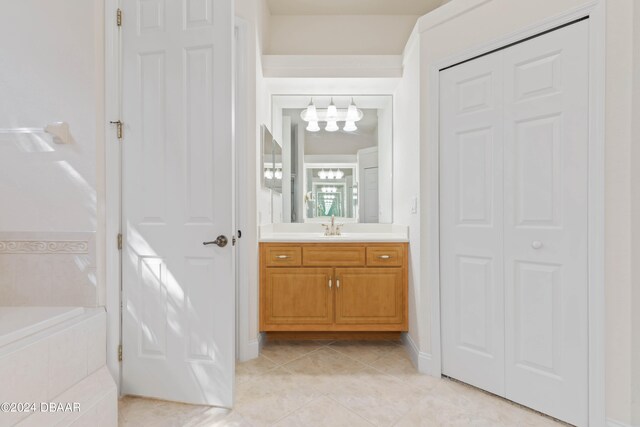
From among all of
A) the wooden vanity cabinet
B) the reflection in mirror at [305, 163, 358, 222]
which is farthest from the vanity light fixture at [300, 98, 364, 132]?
the wooden vanity cabinet

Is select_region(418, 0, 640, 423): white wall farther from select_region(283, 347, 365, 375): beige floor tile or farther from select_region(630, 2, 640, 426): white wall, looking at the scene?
select_region(283, 347, 365, 375): beige floor tile

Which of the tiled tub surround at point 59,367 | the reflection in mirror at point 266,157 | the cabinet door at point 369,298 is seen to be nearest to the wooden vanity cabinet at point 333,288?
A: the cabinet door at point 369,298

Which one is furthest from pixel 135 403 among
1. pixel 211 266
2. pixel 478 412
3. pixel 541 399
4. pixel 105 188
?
pixel 541 399

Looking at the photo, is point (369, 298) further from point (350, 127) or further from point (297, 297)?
point (350, 127)

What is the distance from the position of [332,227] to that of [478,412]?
1743 mm

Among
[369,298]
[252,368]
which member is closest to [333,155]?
[369,298]

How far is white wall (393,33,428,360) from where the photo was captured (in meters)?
2.17

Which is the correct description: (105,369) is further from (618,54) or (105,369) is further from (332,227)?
(618,54)

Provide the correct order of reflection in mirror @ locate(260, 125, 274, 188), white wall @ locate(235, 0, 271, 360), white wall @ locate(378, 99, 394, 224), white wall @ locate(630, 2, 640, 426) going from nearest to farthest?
1. white wall @ locate(630, 2, 640, 426)
2. white wall @ locate(235, 0, 271, 360)
3. reflection in mirror @ locate(260, 125, 274, 188)
4. white wall @ locate(378, 99, 394, 224)

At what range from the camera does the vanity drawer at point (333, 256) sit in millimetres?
2438

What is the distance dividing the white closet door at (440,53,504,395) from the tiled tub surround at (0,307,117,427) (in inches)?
77.3

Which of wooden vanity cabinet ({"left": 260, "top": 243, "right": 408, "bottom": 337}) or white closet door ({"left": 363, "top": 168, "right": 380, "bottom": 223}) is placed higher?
white closet door ({"left": 363, "top": 168, "right": 380, "bottom": 223})

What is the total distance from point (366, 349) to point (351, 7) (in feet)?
10.1

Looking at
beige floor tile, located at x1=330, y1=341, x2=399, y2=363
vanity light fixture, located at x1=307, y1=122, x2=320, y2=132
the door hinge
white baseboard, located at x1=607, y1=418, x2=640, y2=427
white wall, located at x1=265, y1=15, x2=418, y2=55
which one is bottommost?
beige floor tile, located at x1=330, y1=341, x2=399, y2=363
